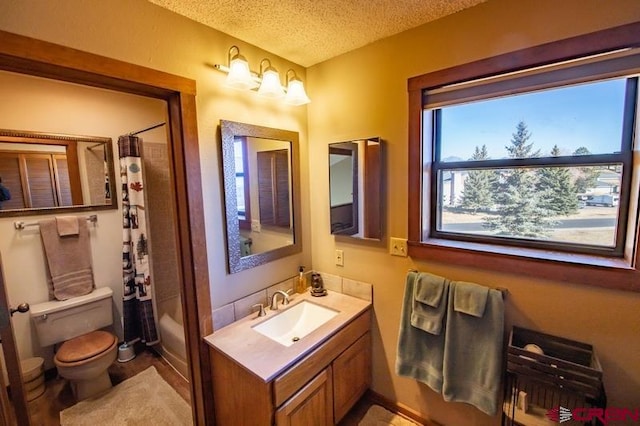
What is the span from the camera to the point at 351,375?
1794 millimetres

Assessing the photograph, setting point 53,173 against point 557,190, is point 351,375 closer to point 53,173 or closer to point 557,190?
point 557,190

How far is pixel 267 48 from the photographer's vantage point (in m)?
1.77

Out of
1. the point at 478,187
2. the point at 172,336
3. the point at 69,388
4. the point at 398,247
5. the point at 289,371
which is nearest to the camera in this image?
the point at 289,371

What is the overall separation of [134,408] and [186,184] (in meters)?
1.79

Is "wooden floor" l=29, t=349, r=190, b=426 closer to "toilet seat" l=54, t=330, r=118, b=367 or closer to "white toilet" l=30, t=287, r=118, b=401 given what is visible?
"white toilet" l=30, t=287, r=118, b=401

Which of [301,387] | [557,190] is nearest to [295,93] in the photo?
[557,190]

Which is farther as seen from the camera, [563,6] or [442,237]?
[442,237]

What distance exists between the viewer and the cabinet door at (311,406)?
4.32ft

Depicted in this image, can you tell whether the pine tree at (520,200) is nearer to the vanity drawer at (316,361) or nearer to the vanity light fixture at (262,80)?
the vanity drawer at (316,361)

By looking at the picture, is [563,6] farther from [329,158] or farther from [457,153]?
[329,158]

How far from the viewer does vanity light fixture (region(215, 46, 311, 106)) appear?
4.94ft

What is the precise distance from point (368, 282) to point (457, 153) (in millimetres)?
1017

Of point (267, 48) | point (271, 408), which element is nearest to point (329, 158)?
point (267, 48)

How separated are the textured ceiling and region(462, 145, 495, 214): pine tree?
771 millimetres
